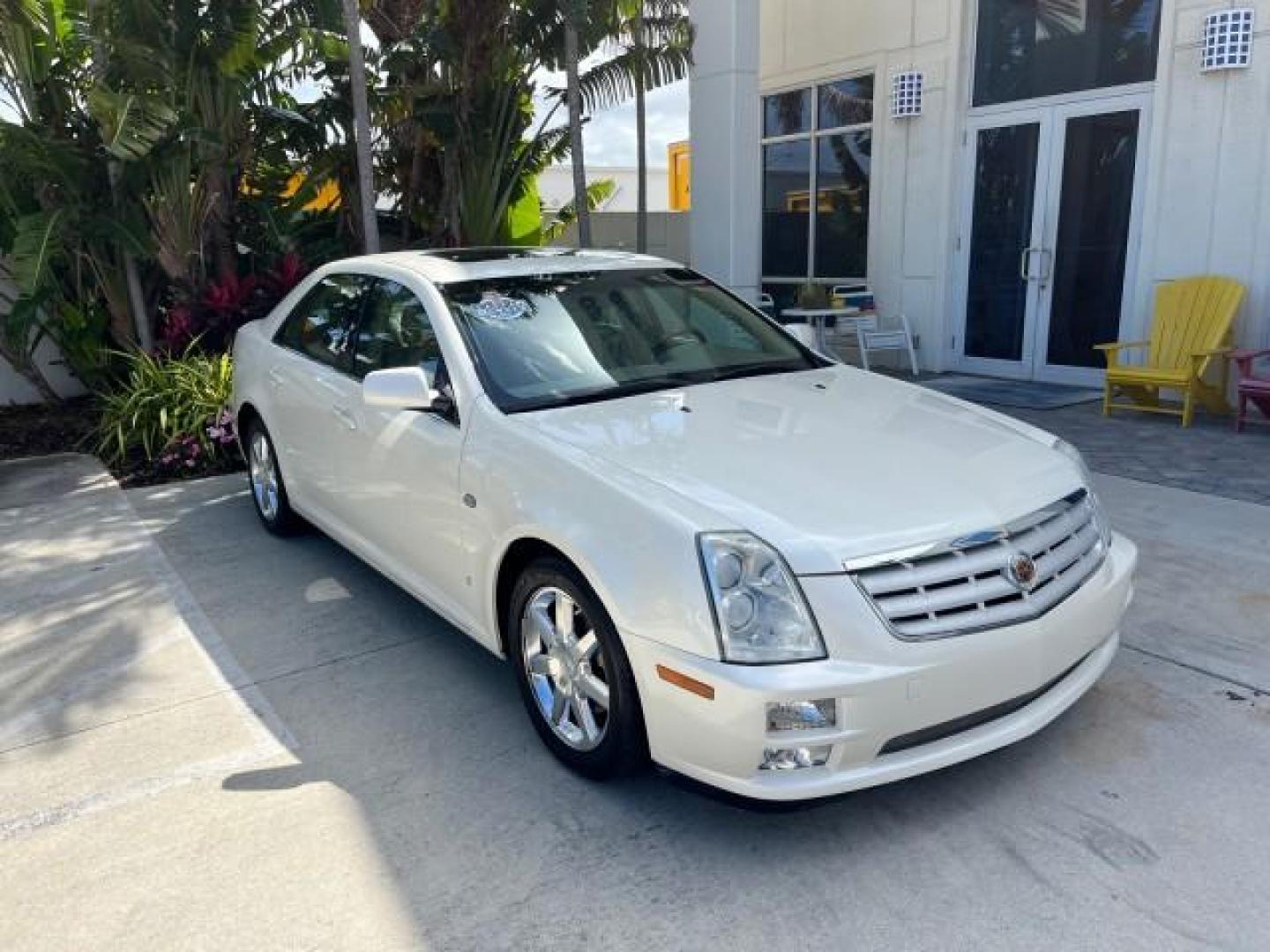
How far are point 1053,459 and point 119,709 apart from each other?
3437 millimetres

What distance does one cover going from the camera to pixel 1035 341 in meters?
9.38

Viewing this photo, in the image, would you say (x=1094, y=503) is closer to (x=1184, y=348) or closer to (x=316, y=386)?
(x=316, y=386)

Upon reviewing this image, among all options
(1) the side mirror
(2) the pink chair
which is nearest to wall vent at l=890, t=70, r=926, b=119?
(2) the pink chair

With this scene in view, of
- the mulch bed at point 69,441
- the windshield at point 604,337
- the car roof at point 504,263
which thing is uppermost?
the car roof at point 504,263

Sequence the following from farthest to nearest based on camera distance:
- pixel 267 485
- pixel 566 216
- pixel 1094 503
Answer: pixel 566 216 → pixel 267 485 → pixel 1094 503

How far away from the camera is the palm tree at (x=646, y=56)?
980 centimetres

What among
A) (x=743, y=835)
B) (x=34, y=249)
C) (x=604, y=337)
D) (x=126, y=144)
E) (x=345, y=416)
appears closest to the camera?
(x=743, y=835)

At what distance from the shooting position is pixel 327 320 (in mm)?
4879

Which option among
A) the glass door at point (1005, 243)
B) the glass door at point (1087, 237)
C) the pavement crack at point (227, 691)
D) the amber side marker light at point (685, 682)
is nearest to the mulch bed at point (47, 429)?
the pavement crack at point (227, 691)

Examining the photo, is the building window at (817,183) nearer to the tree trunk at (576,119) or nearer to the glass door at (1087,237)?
the glass door at (1087,237)

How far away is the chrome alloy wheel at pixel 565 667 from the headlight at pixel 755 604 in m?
0.48

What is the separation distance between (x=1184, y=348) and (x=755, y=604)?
21.6 ft

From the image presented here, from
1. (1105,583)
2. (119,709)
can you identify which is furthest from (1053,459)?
(119,709)

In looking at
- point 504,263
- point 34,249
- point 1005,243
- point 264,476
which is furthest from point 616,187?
point 504,263
